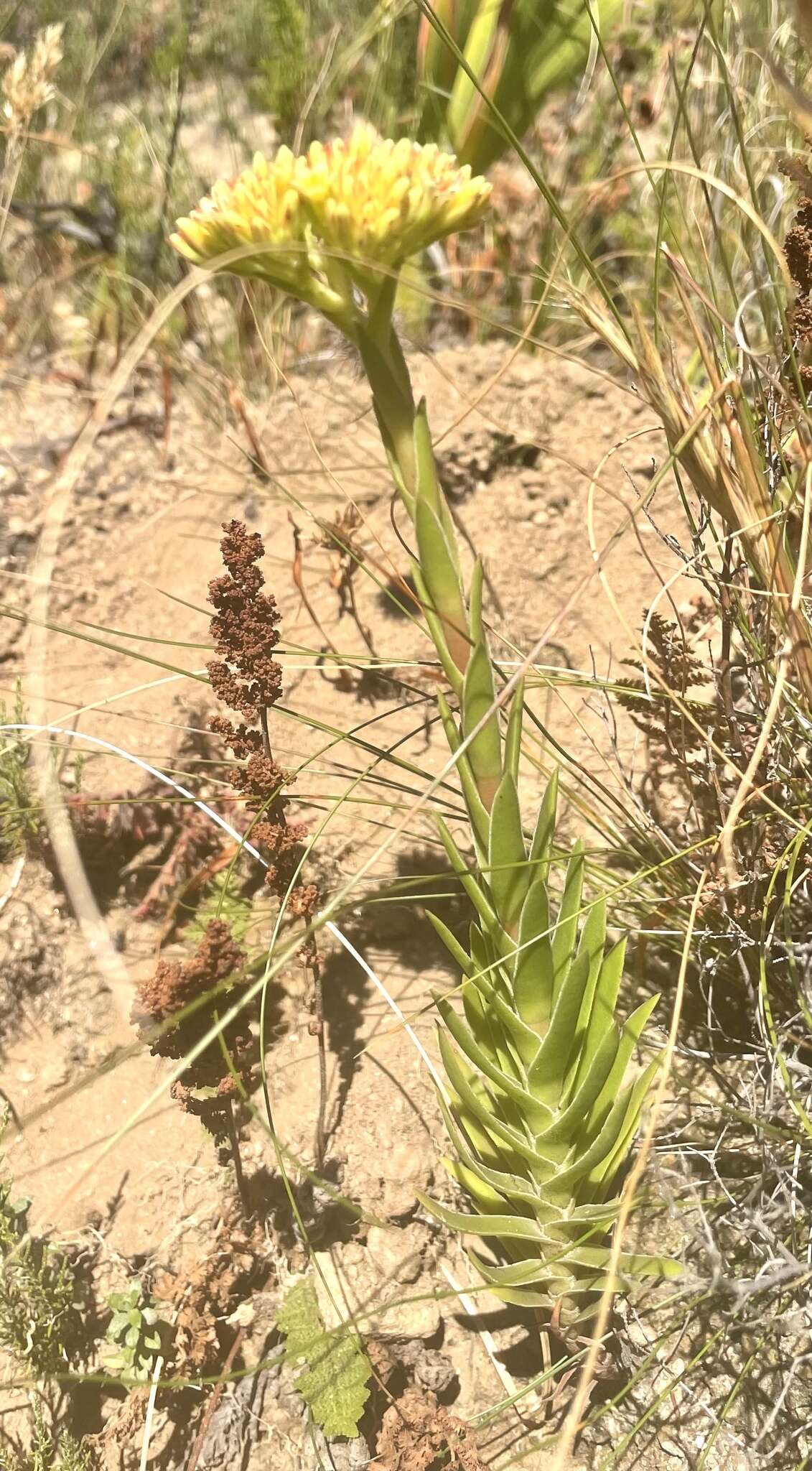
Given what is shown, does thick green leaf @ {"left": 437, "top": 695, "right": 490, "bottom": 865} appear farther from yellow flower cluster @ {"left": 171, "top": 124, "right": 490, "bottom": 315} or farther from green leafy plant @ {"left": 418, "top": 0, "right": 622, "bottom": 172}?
green leafy plant @ {"left": 418, "top": 0, "right": 622, "bottom": 172}

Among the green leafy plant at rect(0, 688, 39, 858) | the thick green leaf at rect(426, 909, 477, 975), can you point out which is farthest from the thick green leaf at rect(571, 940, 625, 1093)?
the green leafy plant at rect(0, 688, 39, 858)

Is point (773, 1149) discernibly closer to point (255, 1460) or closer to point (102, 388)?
point (255, 1460)

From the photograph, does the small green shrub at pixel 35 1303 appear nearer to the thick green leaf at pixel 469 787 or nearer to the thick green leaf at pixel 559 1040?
the thick green leaf at pixel 559 1040

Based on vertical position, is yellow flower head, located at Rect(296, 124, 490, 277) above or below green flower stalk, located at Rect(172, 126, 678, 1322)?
above

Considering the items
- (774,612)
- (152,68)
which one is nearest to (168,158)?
(152,68)

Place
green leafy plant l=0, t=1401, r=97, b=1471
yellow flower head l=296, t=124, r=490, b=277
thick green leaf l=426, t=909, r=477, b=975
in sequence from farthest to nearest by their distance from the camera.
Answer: green leafy plant l=0, t=1401, r=97, b=1471
thick green leaf l=426, t=909, r=477, b=975
yellow flower head l=296, t=124, r=490, b=277

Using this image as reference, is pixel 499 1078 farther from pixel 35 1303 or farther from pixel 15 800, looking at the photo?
pixel 15 800
